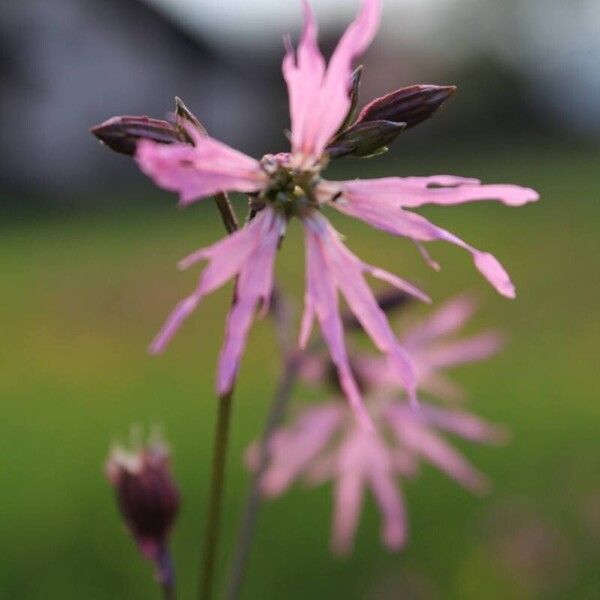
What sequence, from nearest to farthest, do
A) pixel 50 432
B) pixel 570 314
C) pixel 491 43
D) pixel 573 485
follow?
pixel 573 485 → pixel 50 432 → pixel 570 314 → pixel 491 43

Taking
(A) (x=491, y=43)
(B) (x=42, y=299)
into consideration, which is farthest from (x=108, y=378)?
(A) (x=491, y=43)

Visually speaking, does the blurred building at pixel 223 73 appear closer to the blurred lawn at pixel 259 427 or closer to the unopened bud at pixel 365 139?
the blurred lawn at pixel 259 427

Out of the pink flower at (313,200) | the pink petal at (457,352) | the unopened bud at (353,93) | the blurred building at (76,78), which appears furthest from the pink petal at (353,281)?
the blurred building at (76,78)

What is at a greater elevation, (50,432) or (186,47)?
(50,432)

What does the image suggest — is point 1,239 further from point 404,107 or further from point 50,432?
point 404,107

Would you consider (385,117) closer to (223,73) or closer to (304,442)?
(304,442)

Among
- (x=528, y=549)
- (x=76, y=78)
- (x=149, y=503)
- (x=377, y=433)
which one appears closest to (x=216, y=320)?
(x=528, y=549)
